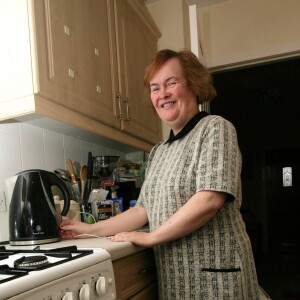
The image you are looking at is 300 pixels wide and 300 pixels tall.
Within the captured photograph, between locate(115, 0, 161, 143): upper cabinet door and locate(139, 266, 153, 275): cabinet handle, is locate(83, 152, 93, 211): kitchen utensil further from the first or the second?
locate(139, 266, 153, 275): cabinet handle

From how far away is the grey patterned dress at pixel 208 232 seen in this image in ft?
3.19

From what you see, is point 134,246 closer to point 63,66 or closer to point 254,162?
point 63,66

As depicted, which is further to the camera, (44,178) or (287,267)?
(287,267)

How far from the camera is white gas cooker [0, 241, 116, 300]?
1.88 feet

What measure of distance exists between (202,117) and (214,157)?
0.74 ft

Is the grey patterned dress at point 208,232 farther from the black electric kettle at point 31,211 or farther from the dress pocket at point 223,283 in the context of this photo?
the black electric kettle at point 31,211

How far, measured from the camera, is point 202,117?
1147mm

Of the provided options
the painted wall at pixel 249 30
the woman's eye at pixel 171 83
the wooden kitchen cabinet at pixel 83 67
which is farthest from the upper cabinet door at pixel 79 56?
the painted wall at pixel 249 30

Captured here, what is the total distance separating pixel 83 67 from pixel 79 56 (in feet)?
0.15

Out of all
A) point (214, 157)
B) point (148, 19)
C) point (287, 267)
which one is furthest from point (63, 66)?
point (287, 267)

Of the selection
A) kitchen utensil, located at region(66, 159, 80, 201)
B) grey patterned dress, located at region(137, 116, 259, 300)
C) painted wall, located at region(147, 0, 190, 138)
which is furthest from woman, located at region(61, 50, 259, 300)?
painted wall, located at region(147, 0, 190, 138)

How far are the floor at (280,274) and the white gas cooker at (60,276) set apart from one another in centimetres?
197

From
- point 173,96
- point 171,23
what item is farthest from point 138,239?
point 171,23

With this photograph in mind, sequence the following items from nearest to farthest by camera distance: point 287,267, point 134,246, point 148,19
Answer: point 134,246 < point 148,19 < point 287,267
